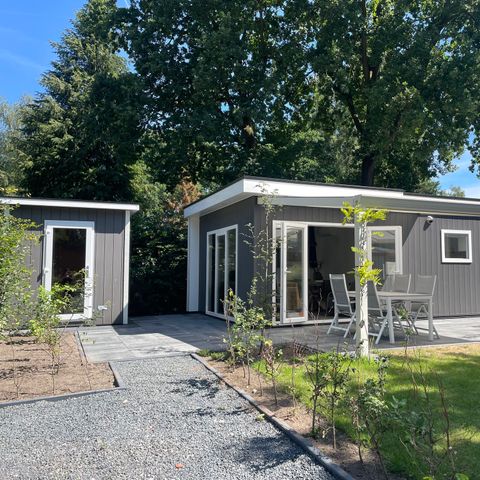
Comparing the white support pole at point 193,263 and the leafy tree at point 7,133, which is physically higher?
the leafy tree at point 7,133

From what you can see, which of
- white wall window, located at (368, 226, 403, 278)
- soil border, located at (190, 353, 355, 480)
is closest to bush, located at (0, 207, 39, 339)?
soil border, located at (190, 353, 355, 480)

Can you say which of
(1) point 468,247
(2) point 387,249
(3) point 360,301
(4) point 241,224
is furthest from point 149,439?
(1) point 468,247

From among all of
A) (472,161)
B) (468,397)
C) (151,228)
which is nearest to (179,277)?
(151,228)

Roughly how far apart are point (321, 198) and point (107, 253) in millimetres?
4561

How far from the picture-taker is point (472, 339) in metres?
6.75

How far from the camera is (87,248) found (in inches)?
346

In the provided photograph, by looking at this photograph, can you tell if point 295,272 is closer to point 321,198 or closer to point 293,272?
point 293,272

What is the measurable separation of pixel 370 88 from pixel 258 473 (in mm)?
15373

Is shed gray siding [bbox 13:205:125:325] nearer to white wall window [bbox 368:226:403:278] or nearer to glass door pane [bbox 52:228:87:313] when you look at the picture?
glass door pane [bbox 52:228:87:313]

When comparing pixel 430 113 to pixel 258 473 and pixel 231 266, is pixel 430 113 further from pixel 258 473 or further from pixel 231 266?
A: pixel 258 473

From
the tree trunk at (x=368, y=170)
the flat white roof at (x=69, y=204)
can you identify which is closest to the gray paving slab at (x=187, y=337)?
the flat white roof at (x=69, y=204)

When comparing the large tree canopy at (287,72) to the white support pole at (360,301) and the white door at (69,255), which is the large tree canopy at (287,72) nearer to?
the white door at (69,255)

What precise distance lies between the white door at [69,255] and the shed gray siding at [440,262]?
493 cm

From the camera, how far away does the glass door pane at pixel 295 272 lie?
332 inches
